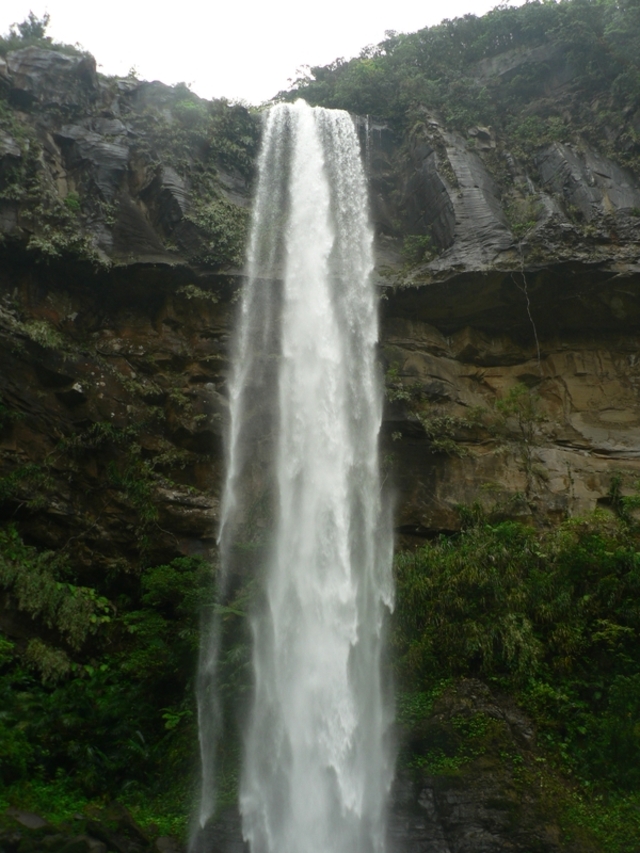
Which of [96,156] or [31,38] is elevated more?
[31,38]

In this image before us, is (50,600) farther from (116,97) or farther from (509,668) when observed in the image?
(116,97)

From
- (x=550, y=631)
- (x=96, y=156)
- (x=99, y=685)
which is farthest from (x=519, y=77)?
(x=99, y=685)

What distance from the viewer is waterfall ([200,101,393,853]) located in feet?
28.4

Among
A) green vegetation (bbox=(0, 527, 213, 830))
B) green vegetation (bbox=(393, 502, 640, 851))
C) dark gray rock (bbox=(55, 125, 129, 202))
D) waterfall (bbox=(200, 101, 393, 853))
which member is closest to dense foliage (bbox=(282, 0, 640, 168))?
waterfall (bbox=(200, 101, 393, 853))

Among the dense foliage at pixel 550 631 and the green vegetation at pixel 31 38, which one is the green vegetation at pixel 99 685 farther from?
the green vegetation at pixel 31 38

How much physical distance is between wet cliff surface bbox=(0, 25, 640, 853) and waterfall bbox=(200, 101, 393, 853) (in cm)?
58

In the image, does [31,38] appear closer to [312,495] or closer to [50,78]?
[50,78]

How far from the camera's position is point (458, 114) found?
730 inches

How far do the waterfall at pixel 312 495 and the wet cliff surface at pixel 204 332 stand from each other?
577 millimetres

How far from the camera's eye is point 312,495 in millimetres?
12133

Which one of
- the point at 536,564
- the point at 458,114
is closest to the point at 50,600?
the point at 536,564

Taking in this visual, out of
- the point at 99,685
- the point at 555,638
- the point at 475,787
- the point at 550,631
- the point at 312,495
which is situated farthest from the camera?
the point at 312,495

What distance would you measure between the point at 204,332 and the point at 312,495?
4191 mm

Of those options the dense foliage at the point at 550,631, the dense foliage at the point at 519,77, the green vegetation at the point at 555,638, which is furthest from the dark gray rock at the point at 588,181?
the dense foliage at the point at 550,631
